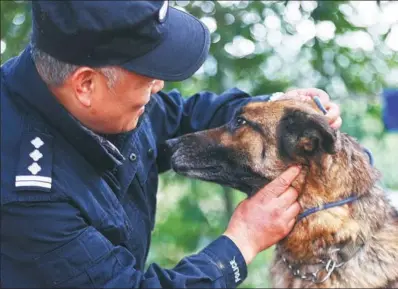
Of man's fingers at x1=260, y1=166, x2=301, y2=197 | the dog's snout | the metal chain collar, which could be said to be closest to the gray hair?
the dog's snout

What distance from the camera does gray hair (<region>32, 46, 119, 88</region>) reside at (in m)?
2.11

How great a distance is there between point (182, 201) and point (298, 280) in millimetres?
1774

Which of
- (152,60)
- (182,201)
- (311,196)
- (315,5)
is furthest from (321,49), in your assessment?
(152,60)

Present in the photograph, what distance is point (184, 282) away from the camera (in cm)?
221

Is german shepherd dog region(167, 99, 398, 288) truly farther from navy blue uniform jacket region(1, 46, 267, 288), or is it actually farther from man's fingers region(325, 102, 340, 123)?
navy blue uniform jacket region(1, 46, 267, 288)

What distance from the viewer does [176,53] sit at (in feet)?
7.21

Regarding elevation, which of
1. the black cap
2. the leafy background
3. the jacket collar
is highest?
the black cap

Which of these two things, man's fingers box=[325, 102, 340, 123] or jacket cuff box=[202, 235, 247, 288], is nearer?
jacket cuff box=[202, 235, 247, 288]

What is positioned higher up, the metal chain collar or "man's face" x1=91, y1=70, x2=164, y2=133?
"man's face" x1=91, y1=70, x2=164, y2=133

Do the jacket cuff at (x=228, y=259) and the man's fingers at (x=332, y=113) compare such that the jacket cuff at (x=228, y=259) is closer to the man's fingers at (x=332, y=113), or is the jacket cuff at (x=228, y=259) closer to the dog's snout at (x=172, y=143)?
the dog's snout at (x=172, y=143)

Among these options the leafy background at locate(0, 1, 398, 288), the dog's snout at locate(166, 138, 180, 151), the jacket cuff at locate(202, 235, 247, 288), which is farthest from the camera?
the leafy background at locate(0, 1, 398, 288)

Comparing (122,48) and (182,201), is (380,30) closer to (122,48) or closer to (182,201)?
(182,201)

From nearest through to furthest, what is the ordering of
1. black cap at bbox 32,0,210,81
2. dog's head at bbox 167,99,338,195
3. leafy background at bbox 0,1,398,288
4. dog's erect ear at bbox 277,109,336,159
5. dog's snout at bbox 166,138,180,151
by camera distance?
1. black cap at bbox 32,0,210,81
2. dog's erect ear at bbox 277,109,336,159
3. dog's head at bbox 167,99,338,195
4. dog's snout at bbox 166,138,180,151
5. leafy background at bbox 0,1,398,288

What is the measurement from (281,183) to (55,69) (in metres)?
0.96
